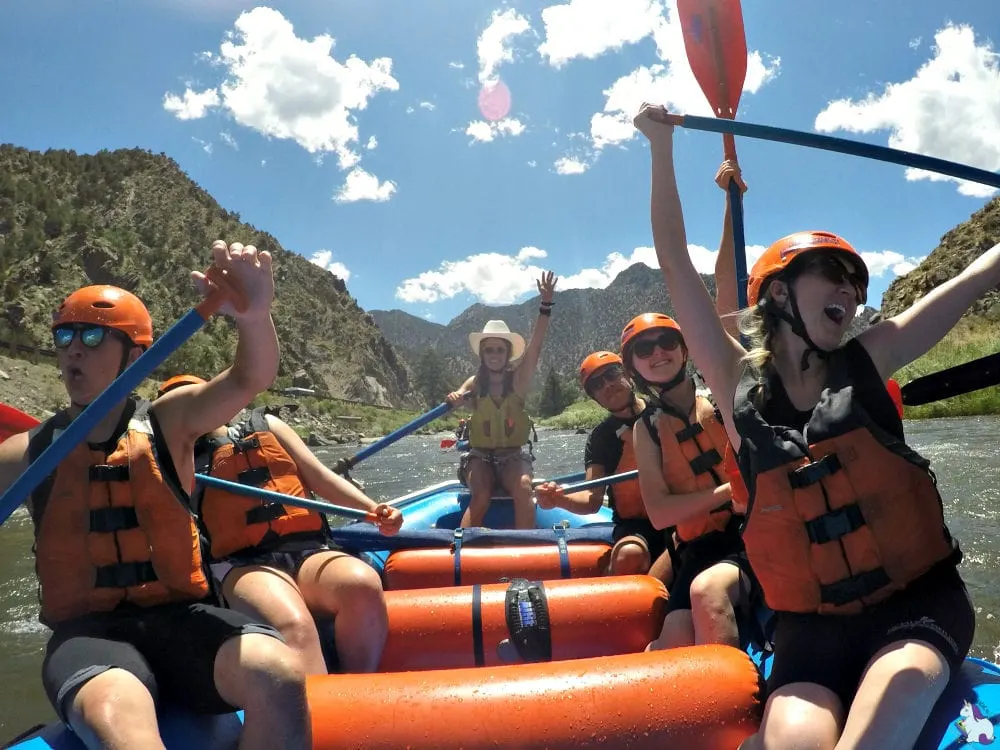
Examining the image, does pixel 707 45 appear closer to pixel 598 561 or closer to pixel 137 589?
pixel 598 561

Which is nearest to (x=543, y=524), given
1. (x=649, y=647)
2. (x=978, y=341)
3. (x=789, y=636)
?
(x=649, y=647)

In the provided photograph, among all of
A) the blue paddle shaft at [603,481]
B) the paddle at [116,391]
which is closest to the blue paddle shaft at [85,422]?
the paddle at [116,391]

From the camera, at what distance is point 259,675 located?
1501mm

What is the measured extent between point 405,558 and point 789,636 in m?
2.25

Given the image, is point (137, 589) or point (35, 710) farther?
point (35, 710)

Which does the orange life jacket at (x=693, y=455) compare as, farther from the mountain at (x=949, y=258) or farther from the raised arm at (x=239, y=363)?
the mountain at (x=949, y=258)

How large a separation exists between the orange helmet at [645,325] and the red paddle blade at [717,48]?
0.92 meters

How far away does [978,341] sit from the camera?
821 inches

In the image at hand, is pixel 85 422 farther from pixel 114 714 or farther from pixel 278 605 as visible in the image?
pixel 278 605

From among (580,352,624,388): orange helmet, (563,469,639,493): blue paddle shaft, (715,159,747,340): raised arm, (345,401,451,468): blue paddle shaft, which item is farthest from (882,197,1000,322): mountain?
(715,159,747,340): raised arm

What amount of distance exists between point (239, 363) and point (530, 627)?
154 cm

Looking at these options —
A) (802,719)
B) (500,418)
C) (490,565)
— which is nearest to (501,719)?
(802,719)

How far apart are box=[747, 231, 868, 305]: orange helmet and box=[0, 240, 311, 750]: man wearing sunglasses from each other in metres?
1.33

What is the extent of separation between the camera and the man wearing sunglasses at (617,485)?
321 centimetres
